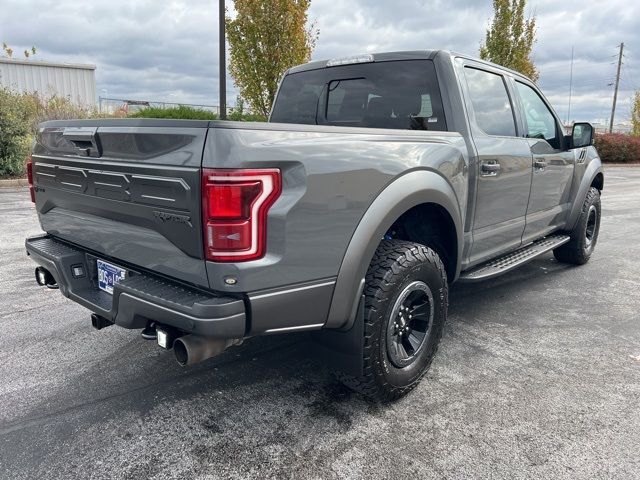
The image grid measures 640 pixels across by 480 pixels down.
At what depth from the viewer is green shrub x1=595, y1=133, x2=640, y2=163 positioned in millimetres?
25344

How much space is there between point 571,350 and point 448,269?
105 centimetres

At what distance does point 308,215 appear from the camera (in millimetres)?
2076

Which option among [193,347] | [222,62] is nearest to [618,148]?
[222,62]

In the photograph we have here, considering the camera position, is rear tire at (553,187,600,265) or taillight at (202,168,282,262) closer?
taillight at (202,168,282,262)

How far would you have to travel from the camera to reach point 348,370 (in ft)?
8.06

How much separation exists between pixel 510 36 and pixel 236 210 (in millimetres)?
19619

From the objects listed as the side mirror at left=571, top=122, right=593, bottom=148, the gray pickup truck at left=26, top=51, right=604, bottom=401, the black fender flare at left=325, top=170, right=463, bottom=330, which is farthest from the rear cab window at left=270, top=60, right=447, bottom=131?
the side mirror at left=571, top=122, right=593, bottom=148

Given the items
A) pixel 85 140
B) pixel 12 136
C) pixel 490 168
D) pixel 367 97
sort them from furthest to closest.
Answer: pixel 12 136 → pixel 367 97 → pixel 490 168 → pixel 85 140

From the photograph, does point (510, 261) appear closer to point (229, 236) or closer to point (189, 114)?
point (229, 236)

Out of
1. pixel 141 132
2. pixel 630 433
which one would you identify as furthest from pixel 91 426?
pixel 630 433

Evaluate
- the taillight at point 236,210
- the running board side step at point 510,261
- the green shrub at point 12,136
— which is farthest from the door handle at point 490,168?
the green shrub at point 12,136

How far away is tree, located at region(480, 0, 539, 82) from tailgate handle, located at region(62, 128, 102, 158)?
18.6 metres

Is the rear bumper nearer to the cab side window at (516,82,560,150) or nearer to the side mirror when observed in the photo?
the cab side window at (516,82,560,150)

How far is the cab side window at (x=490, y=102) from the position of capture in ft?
11.3
